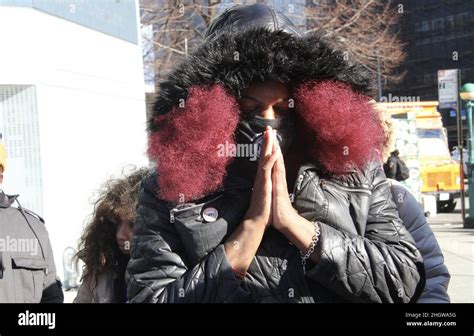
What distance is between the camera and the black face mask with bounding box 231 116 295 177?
1.47 metres

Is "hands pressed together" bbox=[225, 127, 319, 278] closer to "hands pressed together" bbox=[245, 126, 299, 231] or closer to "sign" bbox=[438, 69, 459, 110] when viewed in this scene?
"hands pressed together" bbox=[245, 126, 299, 231]

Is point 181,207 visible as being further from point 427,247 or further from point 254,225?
point 427,247

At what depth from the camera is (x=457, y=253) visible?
8.69 meters

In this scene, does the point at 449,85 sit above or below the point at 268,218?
above

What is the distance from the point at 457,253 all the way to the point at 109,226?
6.82 meters

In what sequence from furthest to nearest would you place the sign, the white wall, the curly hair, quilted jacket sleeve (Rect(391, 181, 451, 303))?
the sign < the white wall < the curly hair < quilted jacket sleeve (Rect(391, 181, 451, 303))

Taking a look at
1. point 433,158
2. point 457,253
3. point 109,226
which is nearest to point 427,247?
point 109,226

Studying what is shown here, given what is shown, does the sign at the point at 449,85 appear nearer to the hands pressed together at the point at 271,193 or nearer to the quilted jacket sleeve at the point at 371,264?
the quilted jacket sleeve at the point at 371,264

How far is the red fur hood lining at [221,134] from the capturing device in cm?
144

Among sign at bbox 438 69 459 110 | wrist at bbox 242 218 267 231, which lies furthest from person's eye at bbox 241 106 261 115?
sign at bbox 438 69 459 110

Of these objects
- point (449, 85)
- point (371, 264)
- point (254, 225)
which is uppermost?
point (449, 85)

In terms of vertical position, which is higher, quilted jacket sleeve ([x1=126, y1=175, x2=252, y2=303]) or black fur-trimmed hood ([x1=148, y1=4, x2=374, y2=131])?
black fur-trimmed hood ([x1=148, y1=4, x2=374, y2=131])

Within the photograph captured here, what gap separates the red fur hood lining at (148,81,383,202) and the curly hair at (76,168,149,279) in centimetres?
151

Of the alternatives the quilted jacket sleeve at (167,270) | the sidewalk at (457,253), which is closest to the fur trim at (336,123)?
the quilted jacket sleeve at (167,270)
